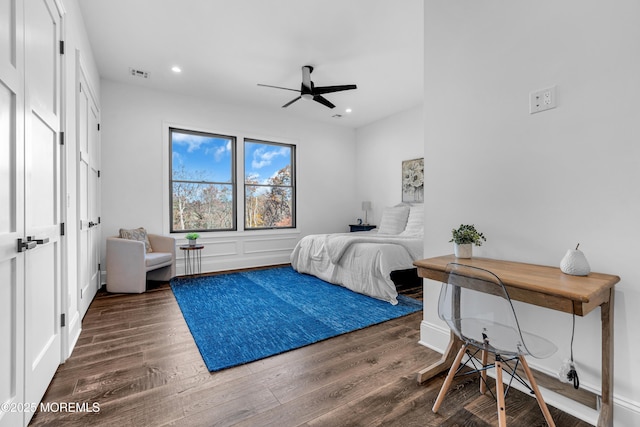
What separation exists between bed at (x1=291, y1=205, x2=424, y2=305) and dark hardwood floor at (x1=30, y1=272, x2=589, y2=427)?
1011 millimetres

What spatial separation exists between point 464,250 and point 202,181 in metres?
4.37

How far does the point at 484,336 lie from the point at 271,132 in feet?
16.4

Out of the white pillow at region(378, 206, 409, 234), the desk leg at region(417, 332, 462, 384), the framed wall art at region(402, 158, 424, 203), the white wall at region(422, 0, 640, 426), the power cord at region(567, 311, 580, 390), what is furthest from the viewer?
the framed wall art at region(402, 158, 424, 203)

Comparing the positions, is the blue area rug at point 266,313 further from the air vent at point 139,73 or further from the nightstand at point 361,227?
the air vent at point 139,73

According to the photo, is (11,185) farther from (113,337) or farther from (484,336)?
(484,336)

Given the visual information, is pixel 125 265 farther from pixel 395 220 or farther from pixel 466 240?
pixel 395 220

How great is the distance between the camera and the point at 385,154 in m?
6.04

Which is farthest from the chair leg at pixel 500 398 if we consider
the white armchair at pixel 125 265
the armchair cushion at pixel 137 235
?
the armchair cushion at pixel 137 235

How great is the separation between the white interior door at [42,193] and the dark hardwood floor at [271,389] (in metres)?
0.25

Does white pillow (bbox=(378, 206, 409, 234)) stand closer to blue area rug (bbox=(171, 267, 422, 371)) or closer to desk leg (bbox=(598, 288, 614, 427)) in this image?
blue area rug (bbox=(171, 267, 422, 371))

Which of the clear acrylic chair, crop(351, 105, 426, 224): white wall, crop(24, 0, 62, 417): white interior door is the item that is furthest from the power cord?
crop(351, 105, 426, 224): white wall

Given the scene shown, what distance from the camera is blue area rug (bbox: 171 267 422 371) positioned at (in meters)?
2.30

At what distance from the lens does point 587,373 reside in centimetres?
154

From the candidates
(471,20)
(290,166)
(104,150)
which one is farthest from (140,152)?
(471,20)
